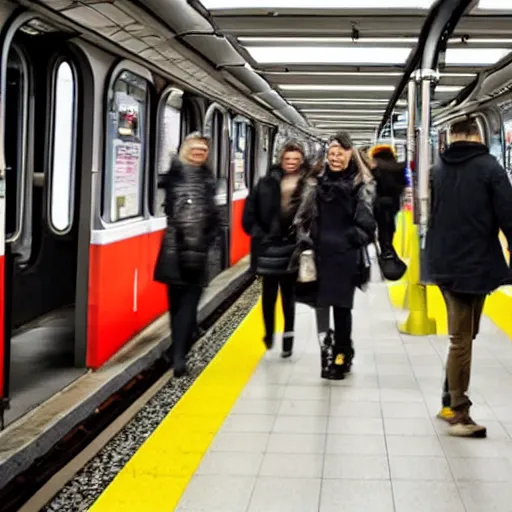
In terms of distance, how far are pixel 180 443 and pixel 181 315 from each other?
1463mm

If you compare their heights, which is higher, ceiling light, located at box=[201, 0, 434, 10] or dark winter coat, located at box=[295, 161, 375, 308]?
ceiling light, located at box=[201, 0, 434, 10]

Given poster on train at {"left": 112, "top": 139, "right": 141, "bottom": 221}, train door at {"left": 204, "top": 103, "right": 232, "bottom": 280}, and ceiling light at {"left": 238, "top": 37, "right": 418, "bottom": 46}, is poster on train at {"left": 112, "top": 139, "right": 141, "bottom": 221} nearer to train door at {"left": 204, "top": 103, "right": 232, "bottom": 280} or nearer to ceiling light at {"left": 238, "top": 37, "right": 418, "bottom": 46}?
ceiling light at {"left": 238, "top": 37, "right": 418, "bottom": 46}

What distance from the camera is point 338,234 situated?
4656 millimetres

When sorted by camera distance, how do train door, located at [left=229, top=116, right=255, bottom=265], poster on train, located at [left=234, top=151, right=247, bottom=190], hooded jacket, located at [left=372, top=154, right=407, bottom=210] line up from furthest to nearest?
poster on train, located at [left=234, top=151, right=247, bottom=190] → train door, located at [left=229, top=116, right=255, bottom=265] → hooded jacket, located at [left=372, top=154, right=407, bottom=210]

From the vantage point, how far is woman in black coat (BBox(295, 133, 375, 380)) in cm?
461

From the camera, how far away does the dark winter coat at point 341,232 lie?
4613 mm

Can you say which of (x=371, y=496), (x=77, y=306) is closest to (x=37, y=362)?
(x=77, y=306)

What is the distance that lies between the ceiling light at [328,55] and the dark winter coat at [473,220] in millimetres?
2213

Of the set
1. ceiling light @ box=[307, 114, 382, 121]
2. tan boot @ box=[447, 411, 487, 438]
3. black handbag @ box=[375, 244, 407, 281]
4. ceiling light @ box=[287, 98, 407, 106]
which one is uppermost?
ceiling light @ box=[307, 114, 382, 121]

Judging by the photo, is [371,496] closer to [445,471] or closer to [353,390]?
[445,471]

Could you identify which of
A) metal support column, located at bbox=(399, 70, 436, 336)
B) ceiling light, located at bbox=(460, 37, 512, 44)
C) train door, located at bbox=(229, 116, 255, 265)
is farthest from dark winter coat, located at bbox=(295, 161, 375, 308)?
train door, located at bbox=(229, 116, 255, 265)

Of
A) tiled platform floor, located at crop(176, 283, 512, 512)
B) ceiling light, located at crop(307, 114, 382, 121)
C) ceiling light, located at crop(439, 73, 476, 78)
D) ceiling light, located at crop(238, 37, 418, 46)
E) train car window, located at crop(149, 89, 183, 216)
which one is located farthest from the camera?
ceiling light, located at crop(307, 114, 382, 121)

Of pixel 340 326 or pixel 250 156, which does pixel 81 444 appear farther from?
pixel 250 156

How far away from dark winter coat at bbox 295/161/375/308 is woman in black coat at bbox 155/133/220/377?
0.69 meters
